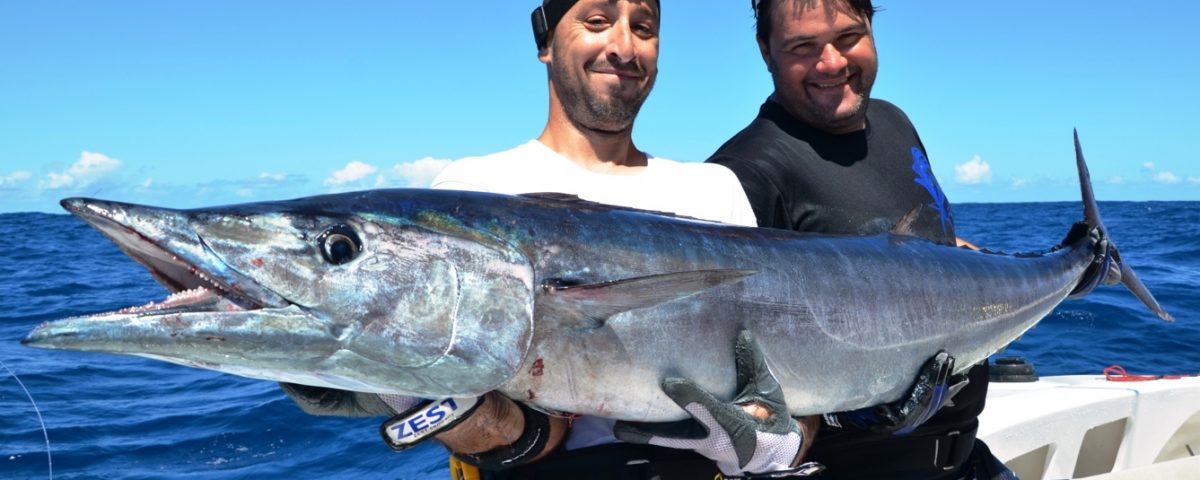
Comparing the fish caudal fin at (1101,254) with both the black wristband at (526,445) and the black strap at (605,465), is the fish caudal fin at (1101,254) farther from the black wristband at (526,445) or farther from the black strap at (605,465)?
the black wristband at (526,445)

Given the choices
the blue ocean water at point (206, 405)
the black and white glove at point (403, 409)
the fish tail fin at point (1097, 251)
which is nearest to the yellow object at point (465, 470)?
the black and white glove at point (403, 409)

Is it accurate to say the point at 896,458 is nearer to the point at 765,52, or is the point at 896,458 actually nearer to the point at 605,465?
the point at 605,465

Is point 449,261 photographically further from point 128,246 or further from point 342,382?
point 128,246

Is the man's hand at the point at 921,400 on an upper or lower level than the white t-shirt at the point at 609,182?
lower

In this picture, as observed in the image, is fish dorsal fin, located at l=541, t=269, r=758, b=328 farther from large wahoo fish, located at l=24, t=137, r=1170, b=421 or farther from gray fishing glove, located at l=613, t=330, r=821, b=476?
gray fishing glove, located at l=613, t=330, r=821, b=476

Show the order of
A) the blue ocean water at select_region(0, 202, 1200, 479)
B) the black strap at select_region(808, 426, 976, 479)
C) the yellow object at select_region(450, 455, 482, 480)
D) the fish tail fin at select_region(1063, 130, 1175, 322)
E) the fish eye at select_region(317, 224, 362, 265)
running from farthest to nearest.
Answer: the blue ocean water at select_region(0, 202, 1200, 479) < the fish tail fin at select_region(1063, 130, 1175, 322) < the black strap at select_region(808, 426, 976, 479) < the yellow object at select_region(450, 455, 482, 480) < the fish eye at select_region(317, 224, 362, 265)

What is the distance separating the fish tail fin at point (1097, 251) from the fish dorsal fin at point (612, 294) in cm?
262

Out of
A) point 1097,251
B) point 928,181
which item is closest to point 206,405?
point 928,181

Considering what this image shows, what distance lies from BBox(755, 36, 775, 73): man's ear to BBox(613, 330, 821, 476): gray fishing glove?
5.25 ft

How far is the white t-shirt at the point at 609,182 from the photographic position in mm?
2717

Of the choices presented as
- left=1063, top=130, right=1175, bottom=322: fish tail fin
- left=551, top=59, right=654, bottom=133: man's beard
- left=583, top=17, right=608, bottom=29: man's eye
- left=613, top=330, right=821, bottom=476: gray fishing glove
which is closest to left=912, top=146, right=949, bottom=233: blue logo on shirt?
left=1063, top=130, right=1175, bottom=322: fish tail fin

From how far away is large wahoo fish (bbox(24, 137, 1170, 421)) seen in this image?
5.71 ft

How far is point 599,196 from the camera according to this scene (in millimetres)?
2742

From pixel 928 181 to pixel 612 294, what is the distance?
6.98ft
